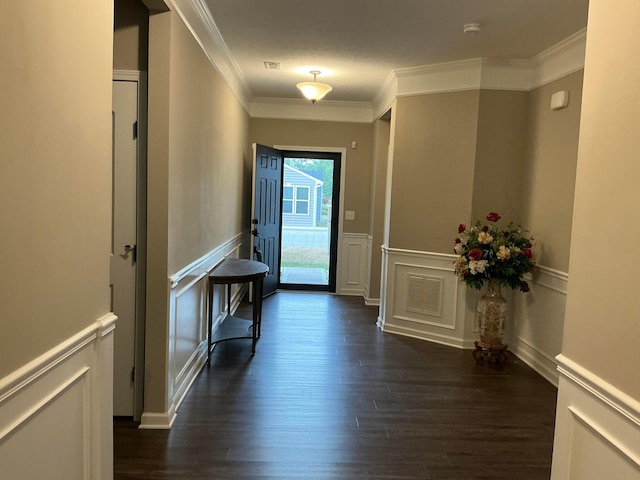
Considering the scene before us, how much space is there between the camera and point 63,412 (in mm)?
1441

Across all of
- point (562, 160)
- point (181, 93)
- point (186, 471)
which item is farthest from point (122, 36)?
point (562, 160)

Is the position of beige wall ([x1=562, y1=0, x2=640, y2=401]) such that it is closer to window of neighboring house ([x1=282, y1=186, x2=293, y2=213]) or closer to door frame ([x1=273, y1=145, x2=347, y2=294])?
door frame ([x1=273, y1=145, x2=347, y2=294])

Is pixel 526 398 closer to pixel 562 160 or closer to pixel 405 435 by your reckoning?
pixel 405 435

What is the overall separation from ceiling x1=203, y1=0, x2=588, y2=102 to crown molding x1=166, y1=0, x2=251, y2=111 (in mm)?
47

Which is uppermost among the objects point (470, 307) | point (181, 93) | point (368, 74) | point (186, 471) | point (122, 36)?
point (368, 74)

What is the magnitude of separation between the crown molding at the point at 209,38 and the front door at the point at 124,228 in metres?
0.60

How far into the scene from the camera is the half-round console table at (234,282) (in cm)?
376

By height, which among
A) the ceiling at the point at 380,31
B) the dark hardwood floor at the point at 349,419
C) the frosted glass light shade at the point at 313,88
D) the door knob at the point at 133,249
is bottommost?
the dark hardwood floor at the point at 349,419

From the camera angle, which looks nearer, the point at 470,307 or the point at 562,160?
the point at 562,160

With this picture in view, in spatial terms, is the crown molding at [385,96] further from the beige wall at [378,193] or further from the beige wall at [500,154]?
the beige wall at [500,154]

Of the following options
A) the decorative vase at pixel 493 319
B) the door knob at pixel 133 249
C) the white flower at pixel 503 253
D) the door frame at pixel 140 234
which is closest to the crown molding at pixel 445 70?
the door frame at pixel 140 234

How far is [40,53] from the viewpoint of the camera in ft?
4.02

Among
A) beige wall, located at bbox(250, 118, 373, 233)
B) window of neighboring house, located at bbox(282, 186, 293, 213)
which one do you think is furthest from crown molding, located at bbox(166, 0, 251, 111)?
window of neighboring house, located at bbox(282, 186, 293, 213)

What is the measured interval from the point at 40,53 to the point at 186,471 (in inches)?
76.4
